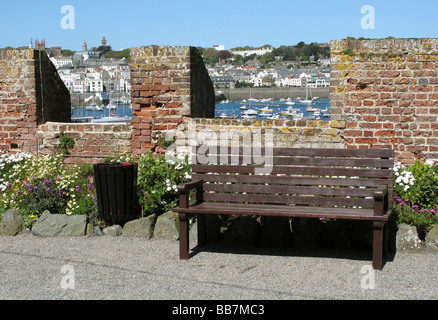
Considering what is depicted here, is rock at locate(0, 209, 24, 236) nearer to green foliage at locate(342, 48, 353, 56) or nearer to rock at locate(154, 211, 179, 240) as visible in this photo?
rock at locate(154, 211, 179, 240)

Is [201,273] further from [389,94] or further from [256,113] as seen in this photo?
[256,113]

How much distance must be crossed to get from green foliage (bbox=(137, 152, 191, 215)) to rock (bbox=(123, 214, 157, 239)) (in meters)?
0.25

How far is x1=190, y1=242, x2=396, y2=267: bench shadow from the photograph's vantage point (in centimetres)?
611

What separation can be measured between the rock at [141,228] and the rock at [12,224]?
1390mm

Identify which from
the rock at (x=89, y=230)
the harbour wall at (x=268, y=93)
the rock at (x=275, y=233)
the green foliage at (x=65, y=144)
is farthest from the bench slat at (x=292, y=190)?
the harbour wall at (x=268, y=93)

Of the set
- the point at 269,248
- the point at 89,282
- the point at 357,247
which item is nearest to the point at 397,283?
the point at 357,247

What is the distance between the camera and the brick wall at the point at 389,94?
786 cm

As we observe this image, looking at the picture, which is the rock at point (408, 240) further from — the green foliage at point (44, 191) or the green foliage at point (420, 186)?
the green foliage at point (44, 191)

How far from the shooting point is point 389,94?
7.96 meters

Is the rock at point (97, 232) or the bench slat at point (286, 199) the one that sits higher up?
the bench slat at point (286, 199)

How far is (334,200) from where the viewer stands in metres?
6.04

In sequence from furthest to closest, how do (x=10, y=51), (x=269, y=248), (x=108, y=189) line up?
1. (x=10, y=51)
2. (x=108, y=189)
3. (x=269, y=248)
